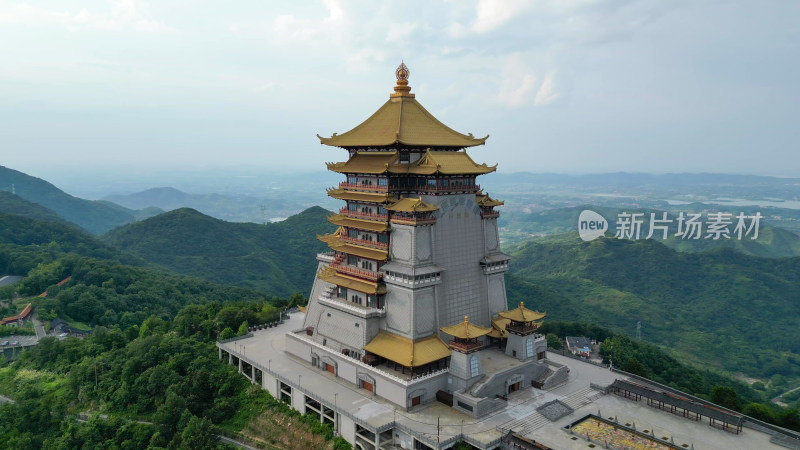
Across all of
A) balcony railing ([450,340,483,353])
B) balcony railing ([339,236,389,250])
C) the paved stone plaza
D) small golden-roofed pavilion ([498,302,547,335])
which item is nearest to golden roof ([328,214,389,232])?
balcony railing ([339,236,389,250])

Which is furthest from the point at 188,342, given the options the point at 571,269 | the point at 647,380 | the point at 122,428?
the point at 571,269

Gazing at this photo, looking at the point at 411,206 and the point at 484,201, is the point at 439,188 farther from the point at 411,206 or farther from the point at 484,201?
the point at 484,201

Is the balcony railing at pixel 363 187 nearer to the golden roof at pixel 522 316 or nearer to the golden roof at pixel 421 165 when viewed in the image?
the golden roof at pixel 421 165

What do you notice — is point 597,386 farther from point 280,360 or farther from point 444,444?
point 280,360

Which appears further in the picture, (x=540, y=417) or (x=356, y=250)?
(x=356, y=250)

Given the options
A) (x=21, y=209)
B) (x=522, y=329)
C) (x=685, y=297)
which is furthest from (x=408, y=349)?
(x=21, y=209)
